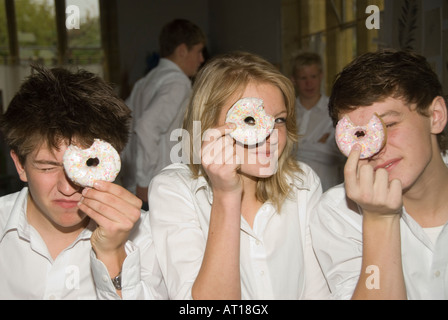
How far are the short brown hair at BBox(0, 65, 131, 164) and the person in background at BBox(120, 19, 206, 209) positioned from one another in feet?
3.92

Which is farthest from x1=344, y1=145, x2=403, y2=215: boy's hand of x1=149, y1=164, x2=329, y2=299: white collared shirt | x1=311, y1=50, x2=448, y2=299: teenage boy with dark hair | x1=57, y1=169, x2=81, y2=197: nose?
x1=57, y1=169, x2=81, y2=197: nose

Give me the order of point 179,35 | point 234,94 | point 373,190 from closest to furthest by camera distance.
→ 1. point 373,190
2. point 234,94
3. point 179,35

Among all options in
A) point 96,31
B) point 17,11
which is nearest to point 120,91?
point 96,31

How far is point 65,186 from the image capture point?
1324 millimetres

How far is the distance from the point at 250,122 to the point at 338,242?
18.4 inches

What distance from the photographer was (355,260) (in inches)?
55.4

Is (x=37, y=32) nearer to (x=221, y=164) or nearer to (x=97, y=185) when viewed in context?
(x=97, y=185)

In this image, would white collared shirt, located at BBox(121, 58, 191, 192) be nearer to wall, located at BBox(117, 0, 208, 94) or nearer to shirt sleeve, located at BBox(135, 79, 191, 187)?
shirt sleeve, located at BBox(135, 79, 191, 187)

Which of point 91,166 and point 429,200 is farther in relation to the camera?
point 429,200

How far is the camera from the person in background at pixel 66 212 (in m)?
1.25

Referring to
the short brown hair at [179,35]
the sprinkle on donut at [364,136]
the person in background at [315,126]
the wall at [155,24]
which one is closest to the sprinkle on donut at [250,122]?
the sprinkle on donut at [364,136]

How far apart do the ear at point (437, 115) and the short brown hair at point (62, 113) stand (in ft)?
3.34

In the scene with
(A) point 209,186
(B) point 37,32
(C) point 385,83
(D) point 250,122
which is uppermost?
(B) point 37,32

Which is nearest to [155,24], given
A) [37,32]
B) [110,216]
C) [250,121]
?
[37,32]
